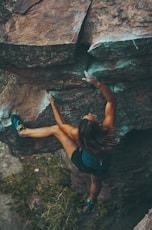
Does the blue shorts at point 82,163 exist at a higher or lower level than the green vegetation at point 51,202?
higher

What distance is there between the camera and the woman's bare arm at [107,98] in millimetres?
5759

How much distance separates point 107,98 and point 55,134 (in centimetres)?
133

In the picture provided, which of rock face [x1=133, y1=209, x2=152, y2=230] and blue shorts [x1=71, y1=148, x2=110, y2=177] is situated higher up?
rock face [x1=133, y1=209, x2=152, y2=230]

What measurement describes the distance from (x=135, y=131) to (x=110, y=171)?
3.07 feet

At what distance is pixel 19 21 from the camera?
6.34 m

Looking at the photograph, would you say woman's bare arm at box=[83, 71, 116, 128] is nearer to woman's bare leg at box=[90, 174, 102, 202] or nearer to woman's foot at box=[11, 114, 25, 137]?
woman's bare leg at box=[90, 174, 102, 202]

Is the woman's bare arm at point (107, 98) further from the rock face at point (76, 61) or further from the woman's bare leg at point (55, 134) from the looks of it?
the woman's bare leg at point (55, 134)

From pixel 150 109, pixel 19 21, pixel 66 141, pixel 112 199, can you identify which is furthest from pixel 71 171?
pixel 19 21

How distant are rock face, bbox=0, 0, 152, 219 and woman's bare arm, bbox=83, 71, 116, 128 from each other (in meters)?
0.33

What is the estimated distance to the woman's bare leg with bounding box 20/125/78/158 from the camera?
6.86m

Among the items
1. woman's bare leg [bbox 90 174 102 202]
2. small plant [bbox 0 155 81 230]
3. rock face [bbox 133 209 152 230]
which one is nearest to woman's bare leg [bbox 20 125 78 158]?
woman's bare leg [bbox 90 174 102 202]

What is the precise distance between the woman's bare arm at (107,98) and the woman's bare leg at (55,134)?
0.86 meters

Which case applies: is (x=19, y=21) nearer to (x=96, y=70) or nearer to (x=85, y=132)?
(x=96, y=70)

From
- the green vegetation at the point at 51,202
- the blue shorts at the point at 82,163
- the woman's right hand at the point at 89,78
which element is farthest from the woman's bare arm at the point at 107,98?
the green vegetation at the point at 51,202
